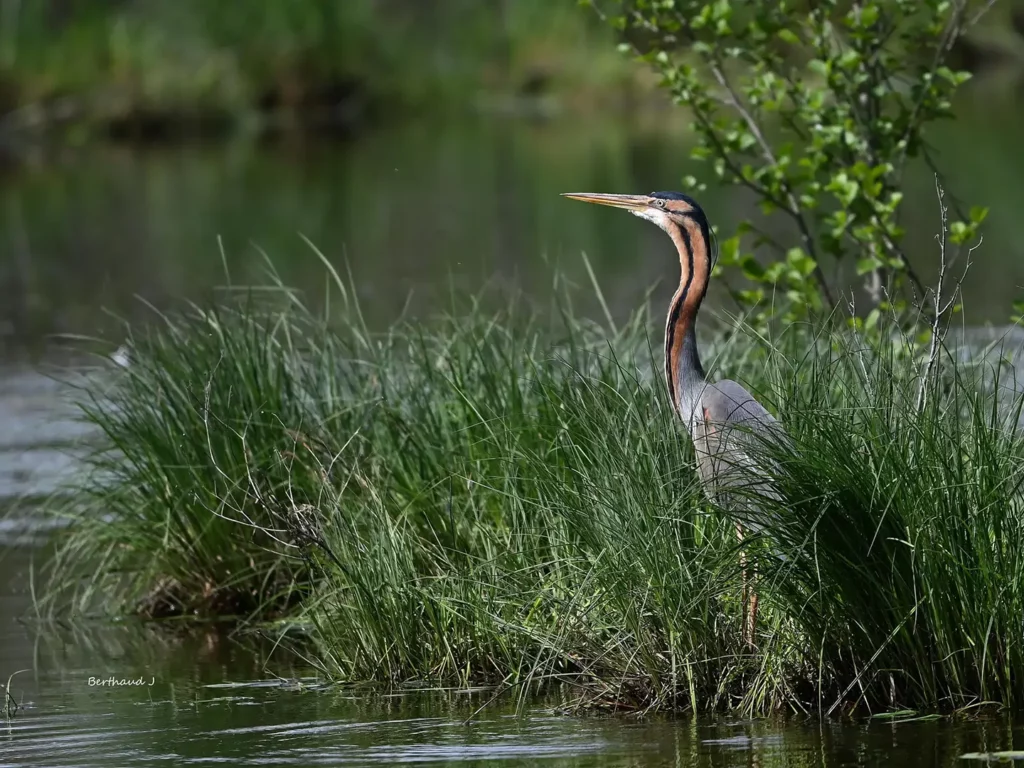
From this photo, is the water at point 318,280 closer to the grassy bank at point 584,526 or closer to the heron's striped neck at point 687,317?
the grassy bank at point 584,526

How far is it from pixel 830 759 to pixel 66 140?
102ft

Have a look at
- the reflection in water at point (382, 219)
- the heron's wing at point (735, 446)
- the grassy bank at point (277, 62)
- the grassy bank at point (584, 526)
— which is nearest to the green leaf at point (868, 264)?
the grassy bank at point (584, 526)

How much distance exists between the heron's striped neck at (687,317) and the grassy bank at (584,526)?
82 millimetres

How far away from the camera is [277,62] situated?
3447 cm

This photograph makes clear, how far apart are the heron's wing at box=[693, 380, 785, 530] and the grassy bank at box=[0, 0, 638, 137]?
82.0 ft

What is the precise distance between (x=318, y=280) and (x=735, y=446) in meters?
11.9

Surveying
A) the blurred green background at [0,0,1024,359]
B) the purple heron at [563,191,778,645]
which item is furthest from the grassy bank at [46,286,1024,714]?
the blurred green background at [0,0,1024,359]

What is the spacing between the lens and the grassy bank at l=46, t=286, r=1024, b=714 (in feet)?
14.6

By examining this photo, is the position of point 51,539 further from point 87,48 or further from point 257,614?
point 87,48

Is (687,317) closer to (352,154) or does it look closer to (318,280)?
(318,280)

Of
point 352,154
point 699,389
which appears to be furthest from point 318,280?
point 352,154

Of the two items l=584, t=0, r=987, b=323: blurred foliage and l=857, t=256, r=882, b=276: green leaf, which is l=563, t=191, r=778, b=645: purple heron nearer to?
l=584, t=0, r=987, b=323: blurred foliage

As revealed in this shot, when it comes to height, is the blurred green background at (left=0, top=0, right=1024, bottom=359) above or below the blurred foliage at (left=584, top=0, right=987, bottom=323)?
above

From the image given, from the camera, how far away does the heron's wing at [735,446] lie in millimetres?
4559
